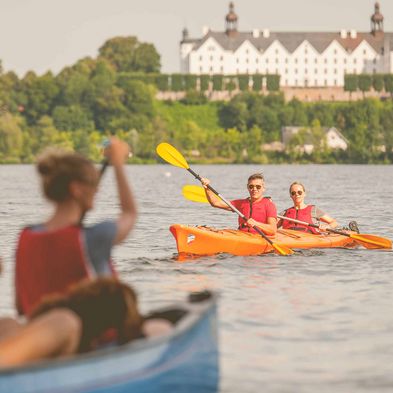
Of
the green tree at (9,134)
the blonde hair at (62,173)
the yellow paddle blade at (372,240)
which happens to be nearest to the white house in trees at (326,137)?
the green tree at (9,134)

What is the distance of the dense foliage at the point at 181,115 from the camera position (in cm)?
12050

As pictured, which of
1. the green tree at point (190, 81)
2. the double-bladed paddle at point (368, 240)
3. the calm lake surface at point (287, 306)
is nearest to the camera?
the calm lake surface at point (287, 306)

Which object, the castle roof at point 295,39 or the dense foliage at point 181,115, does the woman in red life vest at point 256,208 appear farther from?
the castle roof at point 295,39

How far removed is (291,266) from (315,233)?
1849 millimetres

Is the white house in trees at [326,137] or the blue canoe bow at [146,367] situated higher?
the blue canoe bow at [146,367]

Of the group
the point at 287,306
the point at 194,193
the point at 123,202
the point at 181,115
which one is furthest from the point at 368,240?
the point at 181,115

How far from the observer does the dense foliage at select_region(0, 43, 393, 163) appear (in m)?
120

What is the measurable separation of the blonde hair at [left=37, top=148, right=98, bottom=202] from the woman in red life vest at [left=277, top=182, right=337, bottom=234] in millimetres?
10167

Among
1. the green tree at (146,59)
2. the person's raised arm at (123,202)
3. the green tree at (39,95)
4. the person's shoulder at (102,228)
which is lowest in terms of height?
the person's shoulder at (102,228)

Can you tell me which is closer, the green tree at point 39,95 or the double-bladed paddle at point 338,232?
the double-bladed paddle at point 338,232

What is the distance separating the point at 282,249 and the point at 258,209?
3.53ft

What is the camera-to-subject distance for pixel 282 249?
16.1 metres

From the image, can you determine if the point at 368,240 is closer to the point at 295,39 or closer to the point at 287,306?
the point at 287,306

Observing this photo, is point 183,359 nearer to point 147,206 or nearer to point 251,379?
point 251,379
